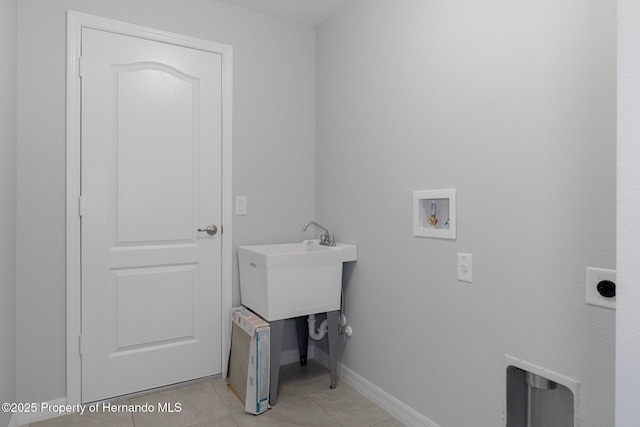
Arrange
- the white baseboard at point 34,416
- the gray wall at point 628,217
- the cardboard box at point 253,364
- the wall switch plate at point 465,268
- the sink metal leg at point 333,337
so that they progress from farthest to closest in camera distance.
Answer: the sink metal leg at point 333,337 < the cardboard box at point 253,364 < the white baseboard at point 34,416 < the wall switch plate at point 465,268 < the gray wall at point 628,217

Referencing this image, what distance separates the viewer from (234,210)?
8.45 feet

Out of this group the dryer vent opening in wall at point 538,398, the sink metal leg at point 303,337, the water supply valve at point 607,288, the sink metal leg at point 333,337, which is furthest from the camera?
the sink metal leg at point 303,337

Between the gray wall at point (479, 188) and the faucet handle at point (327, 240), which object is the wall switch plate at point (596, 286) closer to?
the gray wall at point (479, 188)

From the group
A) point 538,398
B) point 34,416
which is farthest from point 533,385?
point 34,416

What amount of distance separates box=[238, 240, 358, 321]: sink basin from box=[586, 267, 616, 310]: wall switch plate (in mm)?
Result: 1321

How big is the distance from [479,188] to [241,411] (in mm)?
1706

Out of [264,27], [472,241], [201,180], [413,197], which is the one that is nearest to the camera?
[472,241]

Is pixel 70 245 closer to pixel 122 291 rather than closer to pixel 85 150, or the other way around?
pixel 122 291

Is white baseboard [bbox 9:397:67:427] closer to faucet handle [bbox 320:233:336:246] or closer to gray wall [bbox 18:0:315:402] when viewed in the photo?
gray wall [bbox 18:0:315:402]

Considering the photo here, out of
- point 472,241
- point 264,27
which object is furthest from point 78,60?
point 472,241

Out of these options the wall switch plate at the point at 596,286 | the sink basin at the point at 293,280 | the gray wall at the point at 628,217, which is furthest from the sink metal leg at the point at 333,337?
the gray wall at the point at 628,217

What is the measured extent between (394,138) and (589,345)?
1284 millimetres

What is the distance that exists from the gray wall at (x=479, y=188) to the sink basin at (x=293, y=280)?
175mm

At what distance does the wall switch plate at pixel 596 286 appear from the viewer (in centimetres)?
121
